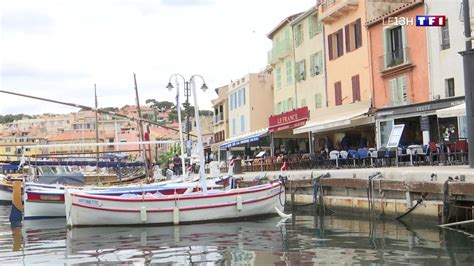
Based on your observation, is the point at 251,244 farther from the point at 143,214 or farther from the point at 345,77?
the point at 345,77

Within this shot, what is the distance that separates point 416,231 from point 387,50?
17.0 meters

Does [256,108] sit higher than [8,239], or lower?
higher

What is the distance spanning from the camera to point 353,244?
1475cm

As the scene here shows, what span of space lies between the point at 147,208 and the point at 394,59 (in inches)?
648

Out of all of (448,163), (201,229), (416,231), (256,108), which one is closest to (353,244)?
(416,231)

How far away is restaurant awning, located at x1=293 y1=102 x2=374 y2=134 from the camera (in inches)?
1211

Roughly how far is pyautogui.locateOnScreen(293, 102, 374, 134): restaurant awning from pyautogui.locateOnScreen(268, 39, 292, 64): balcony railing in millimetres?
9856

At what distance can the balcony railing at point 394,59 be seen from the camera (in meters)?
29.7

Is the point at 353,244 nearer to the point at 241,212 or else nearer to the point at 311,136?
the point at 241,212

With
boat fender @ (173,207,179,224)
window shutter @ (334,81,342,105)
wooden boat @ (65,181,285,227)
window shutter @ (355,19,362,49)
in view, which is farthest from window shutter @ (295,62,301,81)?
boat fender @ (173,207,179,224)

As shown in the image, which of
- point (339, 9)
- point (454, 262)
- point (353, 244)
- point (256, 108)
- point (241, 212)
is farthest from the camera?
point (256, 108)

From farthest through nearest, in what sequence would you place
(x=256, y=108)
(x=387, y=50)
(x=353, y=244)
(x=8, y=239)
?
(x=256, y=108), (x=387, y=50), (x=8, y=239), (x=353, y=244)

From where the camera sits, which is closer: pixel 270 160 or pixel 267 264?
pixel 267 264

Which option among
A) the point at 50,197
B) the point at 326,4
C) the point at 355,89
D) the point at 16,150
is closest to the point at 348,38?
the point at 326,4
